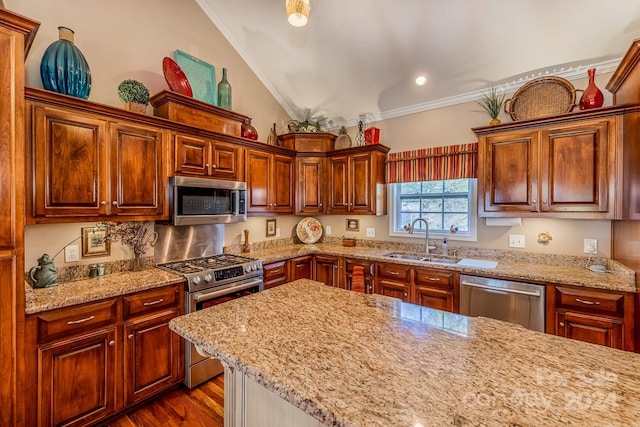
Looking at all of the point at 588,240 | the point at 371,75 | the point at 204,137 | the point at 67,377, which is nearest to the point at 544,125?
the point at 588,240

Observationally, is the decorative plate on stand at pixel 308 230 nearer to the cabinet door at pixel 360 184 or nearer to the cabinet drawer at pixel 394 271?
the cabinet door at pixel 360 184

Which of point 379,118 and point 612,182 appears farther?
point 379,118

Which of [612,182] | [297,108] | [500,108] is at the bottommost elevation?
[612,182]

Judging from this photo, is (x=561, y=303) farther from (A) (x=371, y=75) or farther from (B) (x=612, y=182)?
(A) (x=371, y=75)

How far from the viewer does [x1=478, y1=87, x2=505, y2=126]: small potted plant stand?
2.96m

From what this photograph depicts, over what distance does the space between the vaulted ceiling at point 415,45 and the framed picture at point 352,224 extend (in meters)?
1.44

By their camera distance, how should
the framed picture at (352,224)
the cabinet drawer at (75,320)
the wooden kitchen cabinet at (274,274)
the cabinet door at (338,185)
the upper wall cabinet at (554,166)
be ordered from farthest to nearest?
the framed picture at (352,224)
the cabinet door at (338,185)
the wooden kitchen cabinet at (274,274)
the upper wall cabinet at (554,166)
the cabinet drawer at (75,320)

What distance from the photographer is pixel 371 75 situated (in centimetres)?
341

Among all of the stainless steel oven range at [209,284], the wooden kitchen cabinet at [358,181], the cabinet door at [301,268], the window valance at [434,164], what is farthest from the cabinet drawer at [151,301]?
the window valance at [434,164]

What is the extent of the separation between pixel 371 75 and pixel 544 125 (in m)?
1.82

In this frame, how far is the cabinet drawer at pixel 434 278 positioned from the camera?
279 cm

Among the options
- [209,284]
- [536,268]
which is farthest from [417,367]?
[536,268]

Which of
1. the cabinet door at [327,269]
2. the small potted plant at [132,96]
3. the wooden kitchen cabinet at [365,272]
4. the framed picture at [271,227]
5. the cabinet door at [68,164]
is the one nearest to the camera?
the cabinet door at [68,164]

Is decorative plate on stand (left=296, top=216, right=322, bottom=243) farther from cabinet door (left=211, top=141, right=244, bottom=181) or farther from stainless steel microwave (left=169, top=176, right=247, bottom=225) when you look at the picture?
cabinet door (left=211, top=141, right=244, bottom=181)
